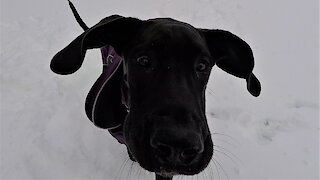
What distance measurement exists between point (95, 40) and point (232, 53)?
0.76 metres

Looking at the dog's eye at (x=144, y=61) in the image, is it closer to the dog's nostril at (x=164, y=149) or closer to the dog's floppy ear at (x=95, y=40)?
the dog's floppy ear at (x=95, y=40)

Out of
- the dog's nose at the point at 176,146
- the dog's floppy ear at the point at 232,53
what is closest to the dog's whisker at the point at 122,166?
the dog's floppy ear at the point at 232,53

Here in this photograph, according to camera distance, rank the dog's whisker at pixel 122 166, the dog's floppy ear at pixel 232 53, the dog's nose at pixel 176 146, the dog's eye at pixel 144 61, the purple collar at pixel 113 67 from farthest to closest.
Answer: the dog's whisker at pixel 122 166 < the purple collar at pixel 113 67 < the dog's floppy ear at pixel 232 53 < the dog's eye at pixel 144 61 < the dog's nose at pixel 176 146

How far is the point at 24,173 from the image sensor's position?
3338 millimetres

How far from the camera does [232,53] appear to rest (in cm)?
272

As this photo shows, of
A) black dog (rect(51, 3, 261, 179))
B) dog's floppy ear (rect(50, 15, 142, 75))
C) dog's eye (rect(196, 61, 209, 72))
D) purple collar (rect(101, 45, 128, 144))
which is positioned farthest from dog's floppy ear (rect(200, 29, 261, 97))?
purple collar (rect(101, 45, 128, 144))

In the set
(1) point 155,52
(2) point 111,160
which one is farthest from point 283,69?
(1) point 155,52

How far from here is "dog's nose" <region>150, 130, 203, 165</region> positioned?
191cm

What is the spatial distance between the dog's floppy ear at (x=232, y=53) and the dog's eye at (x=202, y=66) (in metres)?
0.29

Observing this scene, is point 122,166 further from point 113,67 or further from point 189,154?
point 189,154

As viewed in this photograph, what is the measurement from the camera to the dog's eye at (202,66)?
2314 mm

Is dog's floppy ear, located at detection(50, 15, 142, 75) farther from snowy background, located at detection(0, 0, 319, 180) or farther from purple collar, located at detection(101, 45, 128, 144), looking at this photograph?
snowy background, located at detection(0, 0, 319, 180)

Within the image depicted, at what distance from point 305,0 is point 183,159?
15.1 feet

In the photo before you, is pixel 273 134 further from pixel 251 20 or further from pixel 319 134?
pixel 251 20
